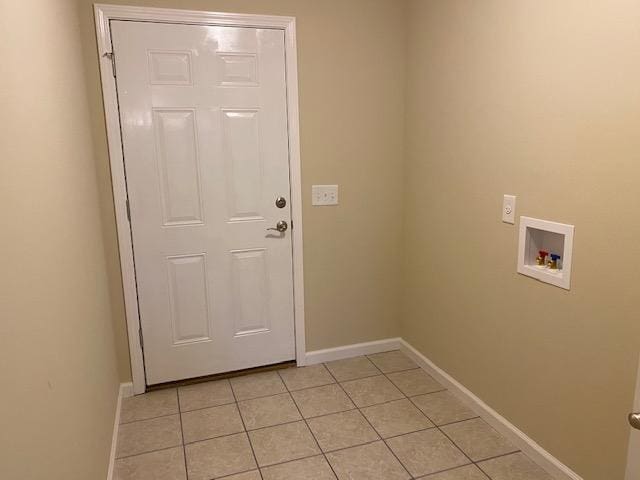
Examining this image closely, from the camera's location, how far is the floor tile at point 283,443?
A: 216cm

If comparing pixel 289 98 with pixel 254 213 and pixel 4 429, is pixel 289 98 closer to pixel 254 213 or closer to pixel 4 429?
pixel 254 213

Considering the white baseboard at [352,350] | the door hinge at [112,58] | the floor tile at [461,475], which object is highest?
the door hinge at [112,58]

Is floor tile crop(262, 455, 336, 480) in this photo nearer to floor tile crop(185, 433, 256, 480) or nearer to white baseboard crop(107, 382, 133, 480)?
floor tile crop(185, 433, 256, 480)

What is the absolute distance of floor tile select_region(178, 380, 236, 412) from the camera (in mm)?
2615

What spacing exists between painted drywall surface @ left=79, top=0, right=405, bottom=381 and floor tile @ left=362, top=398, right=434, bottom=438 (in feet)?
2.18

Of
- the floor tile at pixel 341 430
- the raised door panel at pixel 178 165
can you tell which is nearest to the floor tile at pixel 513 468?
the floor tile at pixel 341 430

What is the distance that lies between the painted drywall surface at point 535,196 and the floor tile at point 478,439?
0.41 feet

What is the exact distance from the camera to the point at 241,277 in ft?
9.29

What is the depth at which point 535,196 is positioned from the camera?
1.99 m

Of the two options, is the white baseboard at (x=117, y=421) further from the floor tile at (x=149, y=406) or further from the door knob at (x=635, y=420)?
the door knob at (x=635, y=420)

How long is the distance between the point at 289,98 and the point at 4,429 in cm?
223

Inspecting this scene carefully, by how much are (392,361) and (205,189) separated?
A: 1.67 m

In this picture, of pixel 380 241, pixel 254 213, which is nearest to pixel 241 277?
pixel 254 213

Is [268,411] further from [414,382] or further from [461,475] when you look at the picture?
[461,475]
